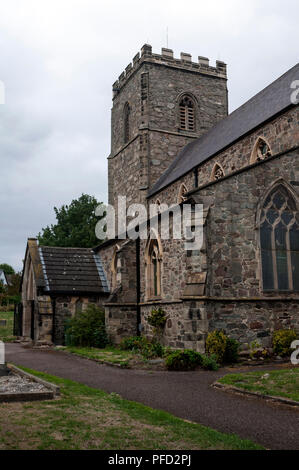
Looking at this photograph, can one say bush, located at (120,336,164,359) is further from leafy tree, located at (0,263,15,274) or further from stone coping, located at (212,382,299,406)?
leafy tree, located at (0,263,15,274)

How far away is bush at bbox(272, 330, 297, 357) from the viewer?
13.7 meters

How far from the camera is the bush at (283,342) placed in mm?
13719

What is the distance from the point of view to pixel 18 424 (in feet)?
18.3

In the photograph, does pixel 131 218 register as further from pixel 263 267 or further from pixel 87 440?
pixel 87 440

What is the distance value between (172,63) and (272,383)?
26388 mm

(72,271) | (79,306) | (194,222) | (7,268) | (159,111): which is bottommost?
(79,306)

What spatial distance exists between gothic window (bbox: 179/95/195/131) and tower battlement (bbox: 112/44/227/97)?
7.17 ft

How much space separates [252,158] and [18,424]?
48.8ft

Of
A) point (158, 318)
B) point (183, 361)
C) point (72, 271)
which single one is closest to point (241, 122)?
point (158, 318)

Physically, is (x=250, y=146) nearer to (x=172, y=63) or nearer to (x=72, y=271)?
(x=72, y=271)

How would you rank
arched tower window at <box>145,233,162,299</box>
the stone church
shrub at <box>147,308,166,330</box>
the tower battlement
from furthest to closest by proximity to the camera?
1. the tower battlement
2. arched tower window at <box>145,233,162,299</box>
3. shrub at <box>147,308,166,330</box>
4. the stone church

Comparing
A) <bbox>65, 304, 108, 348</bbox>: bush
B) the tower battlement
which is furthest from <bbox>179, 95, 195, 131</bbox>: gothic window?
<bbox>65, 304, 108, 348</bbox>: bush

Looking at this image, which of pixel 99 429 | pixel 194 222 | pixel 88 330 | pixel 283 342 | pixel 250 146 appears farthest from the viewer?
pixel 88 330

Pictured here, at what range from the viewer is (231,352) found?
525 inches
